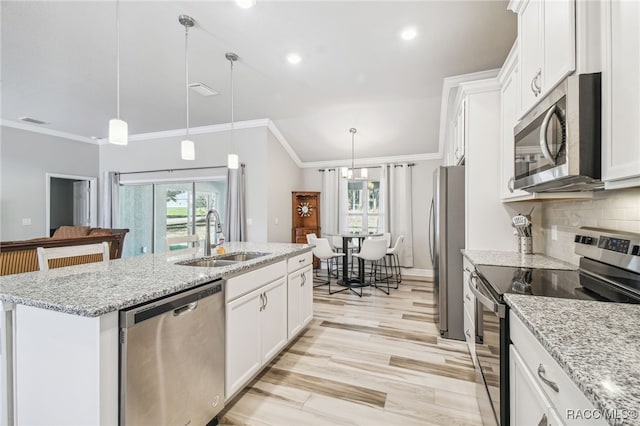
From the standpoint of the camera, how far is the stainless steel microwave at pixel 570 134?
3.68 feet

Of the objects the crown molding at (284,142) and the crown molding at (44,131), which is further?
the crown molding at (284,142)

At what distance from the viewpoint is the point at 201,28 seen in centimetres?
276

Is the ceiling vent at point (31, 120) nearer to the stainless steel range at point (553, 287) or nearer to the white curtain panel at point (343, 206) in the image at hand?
the white curtain panel at point (343, 206)

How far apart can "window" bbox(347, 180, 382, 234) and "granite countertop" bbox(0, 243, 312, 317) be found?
4.47m

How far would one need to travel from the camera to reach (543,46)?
4.78ft

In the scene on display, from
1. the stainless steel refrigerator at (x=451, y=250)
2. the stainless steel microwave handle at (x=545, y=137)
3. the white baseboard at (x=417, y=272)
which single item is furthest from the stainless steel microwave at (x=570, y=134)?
the white baseboard at (x=417, y=272)

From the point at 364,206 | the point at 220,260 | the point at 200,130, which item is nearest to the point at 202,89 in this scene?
the point at 200,130

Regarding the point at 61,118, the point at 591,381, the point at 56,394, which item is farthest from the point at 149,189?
the point at 591,381

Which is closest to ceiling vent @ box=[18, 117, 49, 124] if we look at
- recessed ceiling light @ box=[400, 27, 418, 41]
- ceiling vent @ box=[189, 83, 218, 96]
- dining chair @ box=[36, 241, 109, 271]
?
ceiling vent @ box=[189, 83, 218, 96]

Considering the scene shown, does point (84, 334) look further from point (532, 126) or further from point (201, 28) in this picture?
point (201, 28)

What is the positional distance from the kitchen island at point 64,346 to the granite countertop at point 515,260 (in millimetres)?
2096

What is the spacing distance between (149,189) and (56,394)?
552 centimetres
